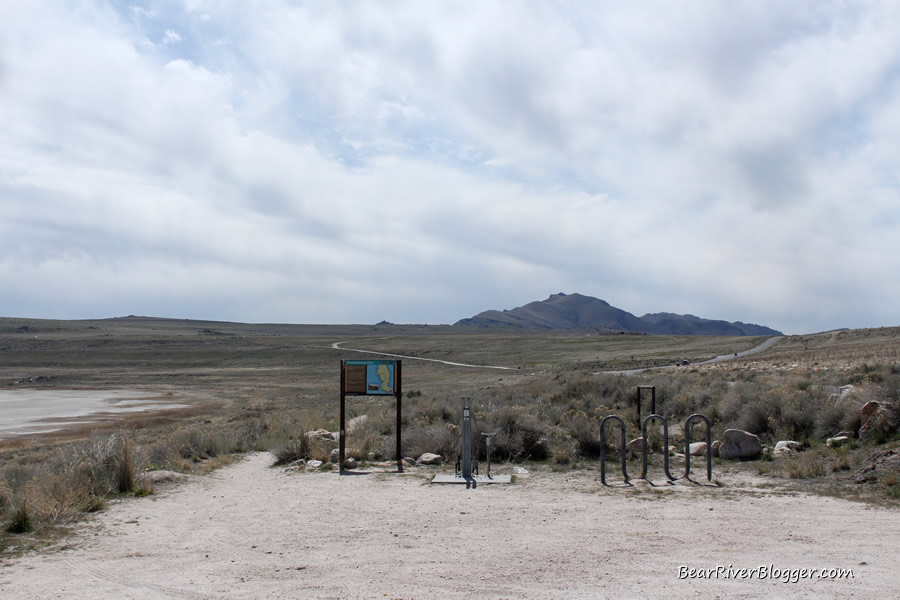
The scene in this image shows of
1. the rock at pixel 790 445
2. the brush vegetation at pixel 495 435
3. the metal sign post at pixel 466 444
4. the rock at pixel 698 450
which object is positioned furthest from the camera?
the rock at pixel 698 450

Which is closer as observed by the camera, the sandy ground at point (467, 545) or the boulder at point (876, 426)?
the sandy ground at point (467, 545)

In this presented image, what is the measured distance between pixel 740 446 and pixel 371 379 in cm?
709

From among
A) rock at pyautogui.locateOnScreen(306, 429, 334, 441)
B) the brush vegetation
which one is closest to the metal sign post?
the brush vegetation

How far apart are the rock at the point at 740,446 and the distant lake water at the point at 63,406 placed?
27544 millimetres

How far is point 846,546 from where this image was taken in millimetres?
6762

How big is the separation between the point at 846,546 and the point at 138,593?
6693 mm

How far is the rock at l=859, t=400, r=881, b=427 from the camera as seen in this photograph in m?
12.6

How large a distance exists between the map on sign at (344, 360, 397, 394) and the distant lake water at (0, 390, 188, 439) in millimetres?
21610

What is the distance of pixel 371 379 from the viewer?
13484mm

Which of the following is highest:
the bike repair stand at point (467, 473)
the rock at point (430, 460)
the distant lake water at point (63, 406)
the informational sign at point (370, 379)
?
the informational sign at point (370, 379)

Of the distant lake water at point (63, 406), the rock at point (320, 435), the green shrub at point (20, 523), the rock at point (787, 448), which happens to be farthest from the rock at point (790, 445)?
the distant lake water at point (63, 406)

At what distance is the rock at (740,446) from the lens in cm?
1255

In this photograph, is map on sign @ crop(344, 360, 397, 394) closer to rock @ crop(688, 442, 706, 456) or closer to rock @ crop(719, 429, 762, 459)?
rock @ crop(688, 442, 706, 456)

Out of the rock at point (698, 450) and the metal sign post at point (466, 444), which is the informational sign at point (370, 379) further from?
the rock at point (698, 450)
